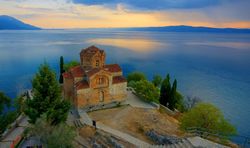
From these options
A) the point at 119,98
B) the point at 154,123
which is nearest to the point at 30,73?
the point at 119,98

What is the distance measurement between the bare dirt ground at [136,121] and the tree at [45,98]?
7.42 m

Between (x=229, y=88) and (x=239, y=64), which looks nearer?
(x=229, y=88)

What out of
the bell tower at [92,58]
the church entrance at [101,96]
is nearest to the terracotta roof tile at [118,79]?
the church entrance at [101,96]

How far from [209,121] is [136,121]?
30.5 feet

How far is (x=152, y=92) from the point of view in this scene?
1398 inches

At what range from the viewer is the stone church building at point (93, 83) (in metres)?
29.7

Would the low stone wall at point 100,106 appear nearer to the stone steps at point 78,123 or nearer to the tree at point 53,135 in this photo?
the stone steps at point 78,123

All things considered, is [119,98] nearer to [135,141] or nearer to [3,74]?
[135,141]

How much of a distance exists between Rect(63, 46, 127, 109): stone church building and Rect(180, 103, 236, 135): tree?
41.0 ft

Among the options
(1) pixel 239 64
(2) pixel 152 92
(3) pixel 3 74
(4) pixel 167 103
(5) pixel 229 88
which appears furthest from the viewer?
(1) pixel 239 64

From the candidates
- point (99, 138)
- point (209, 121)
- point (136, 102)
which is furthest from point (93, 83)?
point (209, 121)

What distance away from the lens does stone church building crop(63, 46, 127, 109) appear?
29.7 meters

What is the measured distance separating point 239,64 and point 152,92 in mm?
76148

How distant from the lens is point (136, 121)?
2766 cm
